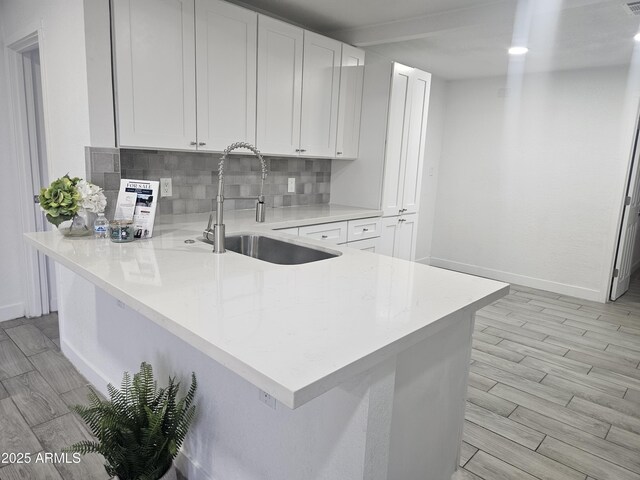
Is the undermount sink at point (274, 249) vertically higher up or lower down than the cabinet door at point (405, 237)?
higher up

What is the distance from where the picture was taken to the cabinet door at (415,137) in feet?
12.6

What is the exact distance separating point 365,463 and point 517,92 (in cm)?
469

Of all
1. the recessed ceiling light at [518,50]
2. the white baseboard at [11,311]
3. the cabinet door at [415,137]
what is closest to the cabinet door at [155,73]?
the white baseboard at [11,311]

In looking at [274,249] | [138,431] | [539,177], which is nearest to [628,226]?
[539,177]

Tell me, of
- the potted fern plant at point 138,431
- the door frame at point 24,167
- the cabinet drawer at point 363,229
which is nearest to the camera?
the potted fern plant at point 138,431

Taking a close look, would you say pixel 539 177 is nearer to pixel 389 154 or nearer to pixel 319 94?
pixel 389 154

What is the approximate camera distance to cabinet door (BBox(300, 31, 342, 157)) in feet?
10.7

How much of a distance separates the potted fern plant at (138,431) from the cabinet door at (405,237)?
267 cm

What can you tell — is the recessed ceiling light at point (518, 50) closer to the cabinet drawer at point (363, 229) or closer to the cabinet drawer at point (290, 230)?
the cabinet drawer at point (363, 229)

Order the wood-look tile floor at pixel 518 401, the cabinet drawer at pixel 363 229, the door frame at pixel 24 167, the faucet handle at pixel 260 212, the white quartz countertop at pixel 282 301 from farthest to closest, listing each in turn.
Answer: the cabinet drawer at pixel 363 229 → the door frame at pixel 24 167 → the faucet handle at pixel 260 212 → the wood-look tile floor at pixel 518 401 → the white quartz countertop at pixel 282 301

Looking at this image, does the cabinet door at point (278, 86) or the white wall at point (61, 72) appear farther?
the cabinet door at point (278, 86)

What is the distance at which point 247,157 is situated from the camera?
334 cm

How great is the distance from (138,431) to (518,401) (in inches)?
79.7

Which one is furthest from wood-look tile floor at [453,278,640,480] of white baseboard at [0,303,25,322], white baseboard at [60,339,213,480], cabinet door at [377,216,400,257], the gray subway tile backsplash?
white baseboard at [0,303,25,322]
